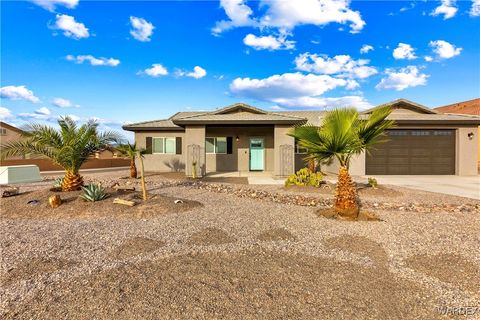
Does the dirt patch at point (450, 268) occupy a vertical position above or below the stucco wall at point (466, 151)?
below

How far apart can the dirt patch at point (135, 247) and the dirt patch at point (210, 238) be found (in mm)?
617

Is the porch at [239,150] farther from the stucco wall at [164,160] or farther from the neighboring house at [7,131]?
the neighboring house at [7,131]

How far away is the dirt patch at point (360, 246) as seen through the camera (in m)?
4.32

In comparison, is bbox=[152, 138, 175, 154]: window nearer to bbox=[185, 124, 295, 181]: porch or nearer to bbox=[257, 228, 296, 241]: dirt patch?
bbox=[185, 124, 295, 181]: porch

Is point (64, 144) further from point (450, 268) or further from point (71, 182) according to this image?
point (450, 268)

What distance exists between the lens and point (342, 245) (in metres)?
4.86

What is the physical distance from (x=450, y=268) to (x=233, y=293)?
3.28m

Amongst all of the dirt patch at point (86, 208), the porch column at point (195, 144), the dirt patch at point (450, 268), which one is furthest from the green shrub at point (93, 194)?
the porch column at point (195, 144)

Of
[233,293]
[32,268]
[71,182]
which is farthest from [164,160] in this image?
[233,293]

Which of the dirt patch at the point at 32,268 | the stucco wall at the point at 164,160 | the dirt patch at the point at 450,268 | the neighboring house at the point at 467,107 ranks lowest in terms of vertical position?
the dirt patch at the point at 450,268

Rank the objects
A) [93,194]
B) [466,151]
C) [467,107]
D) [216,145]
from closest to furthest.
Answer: [93,194]
[466,151]
[216,145]
[467,107]

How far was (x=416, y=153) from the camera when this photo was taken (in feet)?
55.1

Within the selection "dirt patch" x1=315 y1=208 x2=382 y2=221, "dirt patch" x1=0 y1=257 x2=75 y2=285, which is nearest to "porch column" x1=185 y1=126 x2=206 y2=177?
"dirt patch" x1=315 y1=208 x2=382 y2=221

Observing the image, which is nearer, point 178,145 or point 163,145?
point 178,145
